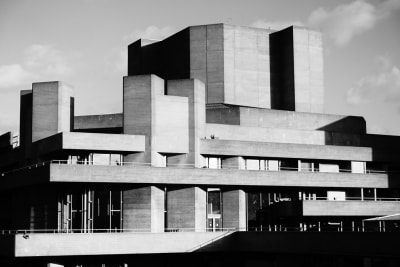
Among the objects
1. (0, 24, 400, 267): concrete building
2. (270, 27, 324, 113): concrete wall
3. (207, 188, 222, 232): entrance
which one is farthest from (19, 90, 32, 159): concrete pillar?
(270, 27, 324, 113): concrete wall

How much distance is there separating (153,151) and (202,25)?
21.2 m

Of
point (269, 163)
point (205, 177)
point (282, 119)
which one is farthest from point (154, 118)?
point (282, 119)

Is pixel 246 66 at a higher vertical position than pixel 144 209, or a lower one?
higher

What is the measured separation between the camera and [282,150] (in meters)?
69.7

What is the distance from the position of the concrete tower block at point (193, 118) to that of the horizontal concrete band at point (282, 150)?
3.68 feet

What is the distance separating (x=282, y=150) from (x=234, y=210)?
8983mm

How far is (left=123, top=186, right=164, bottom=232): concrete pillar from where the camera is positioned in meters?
61.6

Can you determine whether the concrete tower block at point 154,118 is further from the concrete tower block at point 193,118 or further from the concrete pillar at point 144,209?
the concrete pillar at point 144,209

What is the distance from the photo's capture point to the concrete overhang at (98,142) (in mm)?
61719

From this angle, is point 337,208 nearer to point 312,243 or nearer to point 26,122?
point 312,243

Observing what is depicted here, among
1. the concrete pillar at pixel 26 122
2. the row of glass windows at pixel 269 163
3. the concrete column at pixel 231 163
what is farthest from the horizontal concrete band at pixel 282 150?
the concrete pillar at pixel 26 122

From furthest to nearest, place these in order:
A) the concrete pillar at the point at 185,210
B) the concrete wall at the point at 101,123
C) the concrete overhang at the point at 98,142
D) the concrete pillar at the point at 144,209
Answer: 1. the concrete wall at the point at 101,123
2. the concrete pillar at the point at 185,210
3. the concrete overhang at the point at 98,142
4. the concrete pillar at the point at 144,209

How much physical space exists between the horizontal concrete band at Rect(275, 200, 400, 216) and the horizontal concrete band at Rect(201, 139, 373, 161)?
604 cm

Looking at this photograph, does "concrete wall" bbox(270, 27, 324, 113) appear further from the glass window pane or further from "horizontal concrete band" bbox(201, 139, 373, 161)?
the glass window pane
